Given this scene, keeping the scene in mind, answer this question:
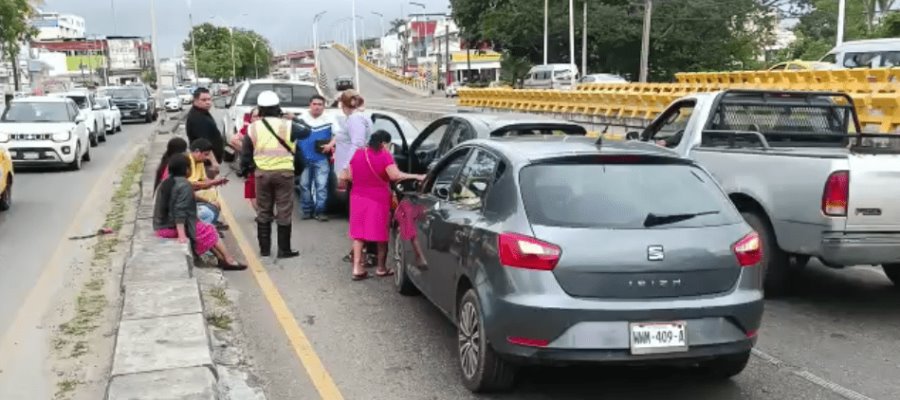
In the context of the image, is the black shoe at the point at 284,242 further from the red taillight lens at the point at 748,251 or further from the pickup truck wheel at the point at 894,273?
the pickup truck wheel at the point at 894,273

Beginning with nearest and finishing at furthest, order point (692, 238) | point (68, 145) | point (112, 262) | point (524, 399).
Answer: point (692, 238), point (524, 399), point (112, 262), point (68, 145)

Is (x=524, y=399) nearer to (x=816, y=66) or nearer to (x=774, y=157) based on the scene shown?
(x=774, y=157)

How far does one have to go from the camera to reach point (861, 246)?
21.0ft

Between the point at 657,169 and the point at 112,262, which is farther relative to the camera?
the point at 112,262

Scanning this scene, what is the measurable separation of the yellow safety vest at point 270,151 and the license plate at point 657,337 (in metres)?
5.13

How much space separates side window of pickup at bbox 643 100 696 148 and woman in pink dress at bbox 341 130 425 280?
270 cm

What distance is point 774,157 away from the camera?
275 inches

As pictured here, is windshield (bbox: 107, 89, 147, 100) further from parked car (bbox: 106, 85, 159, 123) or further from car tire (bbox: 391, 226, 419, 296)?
car tire (bbox: 391, 226, 419, 296)

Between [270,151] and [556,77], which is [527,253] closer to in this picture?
[270,151]

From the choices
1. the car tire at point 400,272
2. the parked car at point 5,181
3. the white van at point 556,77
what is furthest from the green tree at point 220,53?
the car tire at point 400,272

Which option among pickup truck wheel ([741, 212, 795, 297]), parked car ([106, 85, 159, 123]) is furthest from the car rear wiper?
parked car ([106, 85, 159, 123])

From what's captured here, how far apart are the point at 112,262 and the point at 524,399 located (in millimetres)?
5538

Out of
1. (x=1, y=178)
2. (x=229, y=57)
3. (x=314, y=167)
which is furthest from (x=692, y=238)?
(x=229, y=57)

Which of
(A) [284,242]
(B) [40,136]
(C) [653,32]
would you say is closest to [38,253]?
(A) [284,242]
